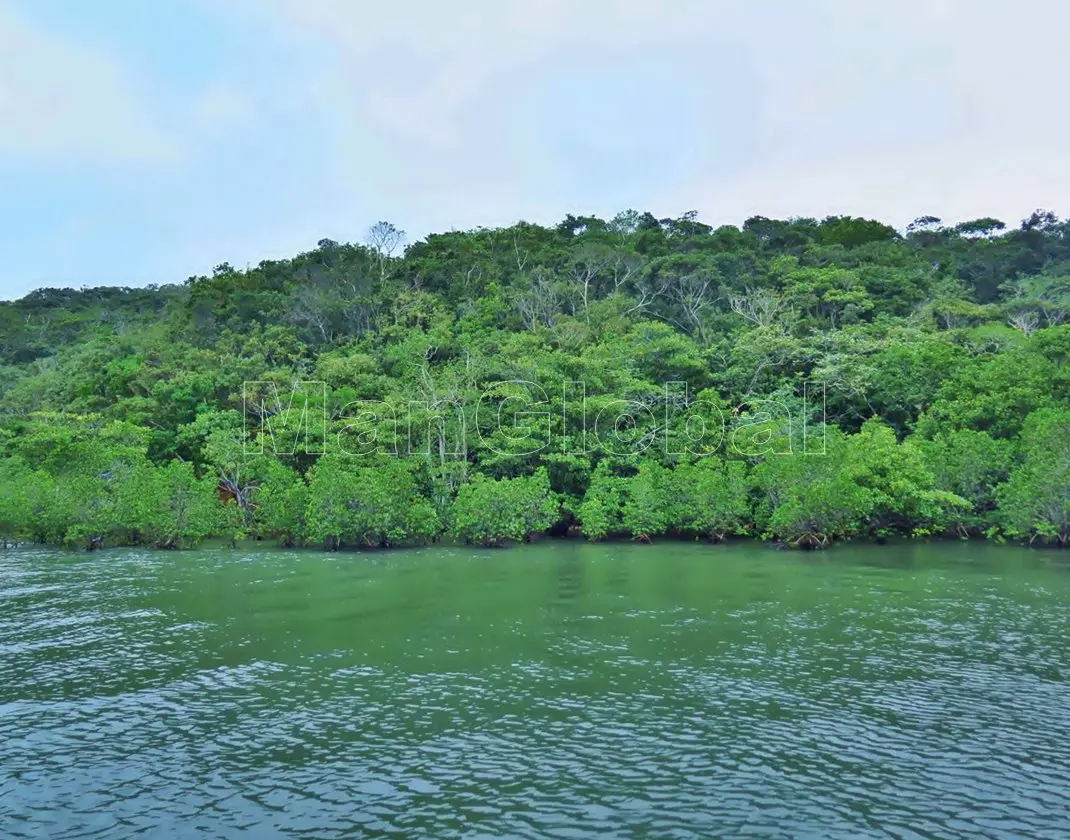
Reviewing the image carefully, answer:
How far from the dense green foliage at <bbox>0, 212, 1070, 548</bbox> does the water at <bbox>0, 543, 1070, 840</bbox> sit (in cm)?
886

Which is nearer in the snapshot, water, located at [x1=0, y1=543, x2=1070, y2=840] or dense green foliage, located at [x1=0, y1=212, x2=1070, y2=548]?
water, located at [x1=0, y1=543, x2=1070, y2=840]

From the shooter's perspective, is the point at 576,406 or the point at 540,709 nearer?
the point at 540,709

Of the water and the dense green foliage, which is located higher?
the dense green foliage

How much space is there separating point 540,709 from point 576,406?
26.4 meters

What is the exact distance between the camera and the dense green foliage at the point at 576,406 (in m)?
34.2

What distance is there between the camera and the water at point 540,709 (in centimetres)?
1031

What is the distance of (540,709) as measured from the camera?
1409cm

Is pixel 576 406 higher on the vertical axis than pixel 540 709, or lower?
higher

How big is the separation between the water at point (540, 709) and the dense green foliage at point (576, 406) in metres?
8.86

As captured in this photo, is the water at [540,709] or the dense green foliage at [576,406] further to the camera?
the dense green foliage at [576,406]

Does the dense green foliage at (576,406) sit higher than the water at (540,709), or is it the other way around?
the dense green foliage at (576,406)

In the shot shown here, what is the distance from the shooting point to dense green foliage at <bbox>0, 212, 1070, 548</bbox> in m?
34.2

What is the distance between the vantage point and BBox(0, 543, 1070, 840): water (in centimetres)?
1031

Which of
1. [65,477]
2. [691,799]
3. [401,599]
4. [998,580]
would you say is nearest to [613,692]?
[691,799]
